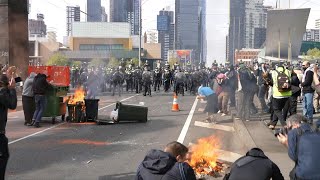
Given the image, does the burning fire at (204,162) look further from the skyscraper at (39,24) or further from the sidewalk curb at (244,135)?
the skyscraper at (39,24)

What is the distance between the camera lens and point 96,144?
34.5 feet

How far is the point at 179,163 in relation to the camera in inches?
165

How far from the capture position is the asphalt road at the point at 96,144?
7.80 m

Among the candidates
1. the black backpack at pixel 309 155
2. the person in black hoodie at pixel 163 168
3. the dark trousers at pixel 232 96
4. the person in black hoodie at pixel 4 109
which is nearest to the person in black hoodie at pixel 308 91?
the dark trousers at pixel 232 96

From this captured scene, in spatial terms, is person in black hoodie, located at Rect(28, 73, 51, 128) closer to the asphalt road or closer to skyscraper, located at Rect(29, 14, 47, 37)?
the asphalt road

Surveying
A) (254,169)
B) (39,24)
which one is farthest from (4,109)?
(39,24)

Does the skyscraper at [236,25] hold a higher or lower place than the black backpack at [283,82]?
higher

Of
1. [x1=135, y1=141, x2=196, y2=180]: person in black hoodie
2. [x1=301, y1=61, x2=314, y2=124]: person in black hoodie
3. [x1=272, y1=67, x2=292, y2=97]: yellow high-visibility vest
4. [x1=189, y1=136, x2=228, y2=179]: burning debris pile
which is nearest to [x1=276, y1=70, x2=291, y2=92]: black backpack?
[x1=272, y1=67, x2=292, y2=97]: yellow high-visibility vest

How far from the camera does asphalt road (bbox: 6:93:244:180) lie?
7.80 meters

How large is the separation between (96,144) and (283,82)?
4624 mm

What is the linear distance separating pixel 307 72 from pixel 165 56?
123999 mm

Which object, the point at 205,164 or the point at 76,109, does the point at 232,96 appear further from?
the point at 205,164

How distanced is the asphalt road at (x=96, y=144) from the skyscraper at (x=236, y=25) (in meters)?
2.20

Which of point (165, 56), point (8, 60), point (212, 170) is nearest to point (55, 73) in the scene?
point (8, 60)
